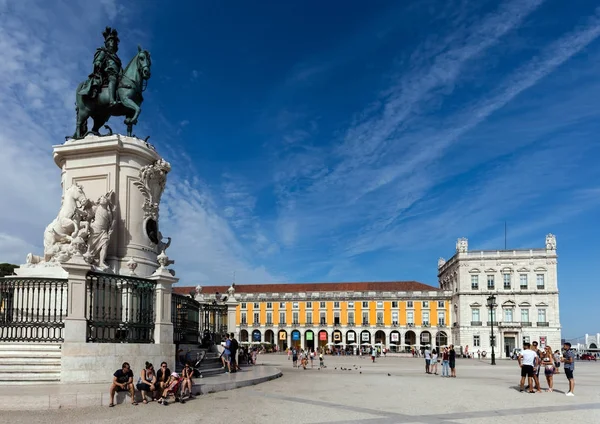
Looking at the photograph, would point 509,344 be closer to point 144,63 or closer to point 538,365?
point 538,365

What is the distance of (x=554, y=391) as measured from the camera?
1384 centimetres

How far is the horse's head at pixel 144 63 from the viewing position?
15.5 meters

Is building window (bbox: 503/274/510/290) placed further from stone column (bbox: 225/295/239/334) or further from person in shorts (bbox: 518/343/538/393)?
person in shorts (bbox: 518/343/538/393)

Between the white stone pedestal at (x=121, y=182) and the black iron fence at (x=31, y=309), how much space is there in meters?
2.17

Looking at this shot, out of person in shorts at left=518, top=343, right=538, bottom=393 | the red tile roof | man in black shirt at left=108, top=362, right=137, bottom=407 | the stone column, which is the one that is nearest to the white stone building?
the red tile roof

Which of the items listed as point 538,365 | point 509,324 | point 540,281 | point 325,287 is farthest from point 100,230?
point 325,287

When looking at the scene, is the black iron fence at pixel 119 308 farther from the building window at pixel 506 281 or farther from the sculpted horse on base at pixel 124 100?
the building window at pixel 506 281

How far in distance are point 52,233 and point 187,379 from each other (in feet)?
18.8

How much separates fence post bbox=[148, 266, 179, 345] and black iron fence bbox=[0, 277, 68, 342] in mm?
1827

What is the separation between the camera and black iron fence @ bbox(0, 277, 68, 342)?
11.3 m

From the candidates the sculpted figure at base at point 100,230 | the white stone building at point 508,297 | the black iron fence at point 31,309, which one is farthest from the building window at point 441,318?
the black iron fence at point 31,309

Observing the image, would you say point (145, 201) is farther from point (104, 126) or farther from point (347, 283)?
point (347, 283)

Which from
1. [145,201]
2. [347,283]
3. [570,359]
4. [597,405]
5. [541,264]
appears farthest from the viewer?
[347,283]

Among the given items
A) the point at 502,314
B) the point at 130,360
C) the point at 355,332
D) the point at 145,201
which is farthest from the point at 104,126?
the point at 355,332
